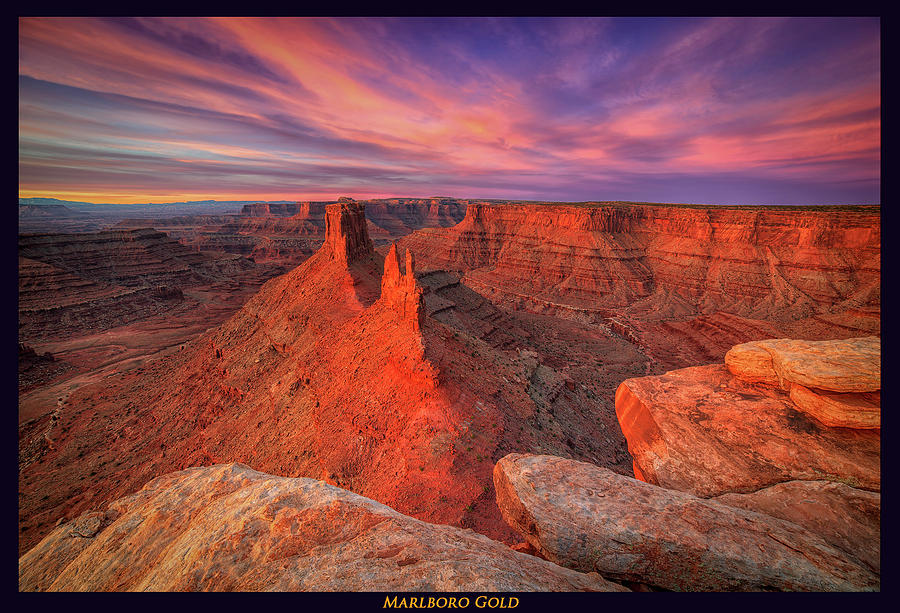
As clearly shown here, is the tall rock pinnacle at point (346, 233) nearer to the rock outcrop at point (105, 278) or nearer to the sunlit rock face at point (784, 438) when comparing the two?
the sunlit rock face at point (784, 438)

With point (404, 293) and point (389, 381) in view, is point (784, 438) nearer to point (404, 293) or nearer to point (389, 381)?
point (389, 381)

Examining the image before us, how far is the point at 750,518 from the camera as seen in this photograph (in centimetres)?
677

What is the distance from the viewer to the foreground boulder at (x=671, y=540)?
18.7ft

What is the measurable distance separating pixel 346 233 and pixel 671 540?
3163cm

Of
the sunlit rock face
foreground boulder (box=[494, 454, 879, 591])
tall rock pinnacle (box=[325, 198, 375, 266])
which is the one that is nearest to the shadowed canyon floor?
tall rock pinnacle (box=[325, 198, 375, 266])

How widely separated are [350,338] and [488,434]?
11434 millimetres

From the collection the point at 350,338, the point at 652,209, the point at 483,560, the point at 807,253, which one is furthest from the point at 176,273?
the point at 807,253

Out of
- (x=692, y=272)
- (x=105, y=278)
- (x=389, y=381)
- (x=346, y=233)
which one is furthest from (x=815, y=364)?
(x=105, y=278)

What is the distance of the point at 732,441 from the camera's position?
30.4 feet

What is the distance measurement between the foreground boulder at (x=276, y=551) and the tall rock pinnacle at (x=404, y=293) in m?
10.9

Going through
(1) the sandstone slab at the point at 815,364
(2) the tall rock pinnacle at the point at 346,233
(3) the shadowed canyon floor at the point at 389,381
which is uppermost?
(2) the tall rock pinnacle at the point at 346,233

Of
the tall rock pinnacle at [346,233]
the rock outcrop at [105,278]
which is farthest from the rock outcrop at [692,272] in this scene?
the rock outcrop at [105,278]

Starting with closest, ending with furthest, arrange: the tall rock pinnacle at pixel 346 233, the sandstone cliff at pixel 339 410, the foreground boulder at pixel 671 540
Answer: the foreground boulder at pixel 671 540 → the sandstone cliff at pixel 339 410 → the tall rock pinnacle at pixel 346 233

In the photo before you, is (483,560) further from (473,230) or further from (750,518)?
(473,230)
